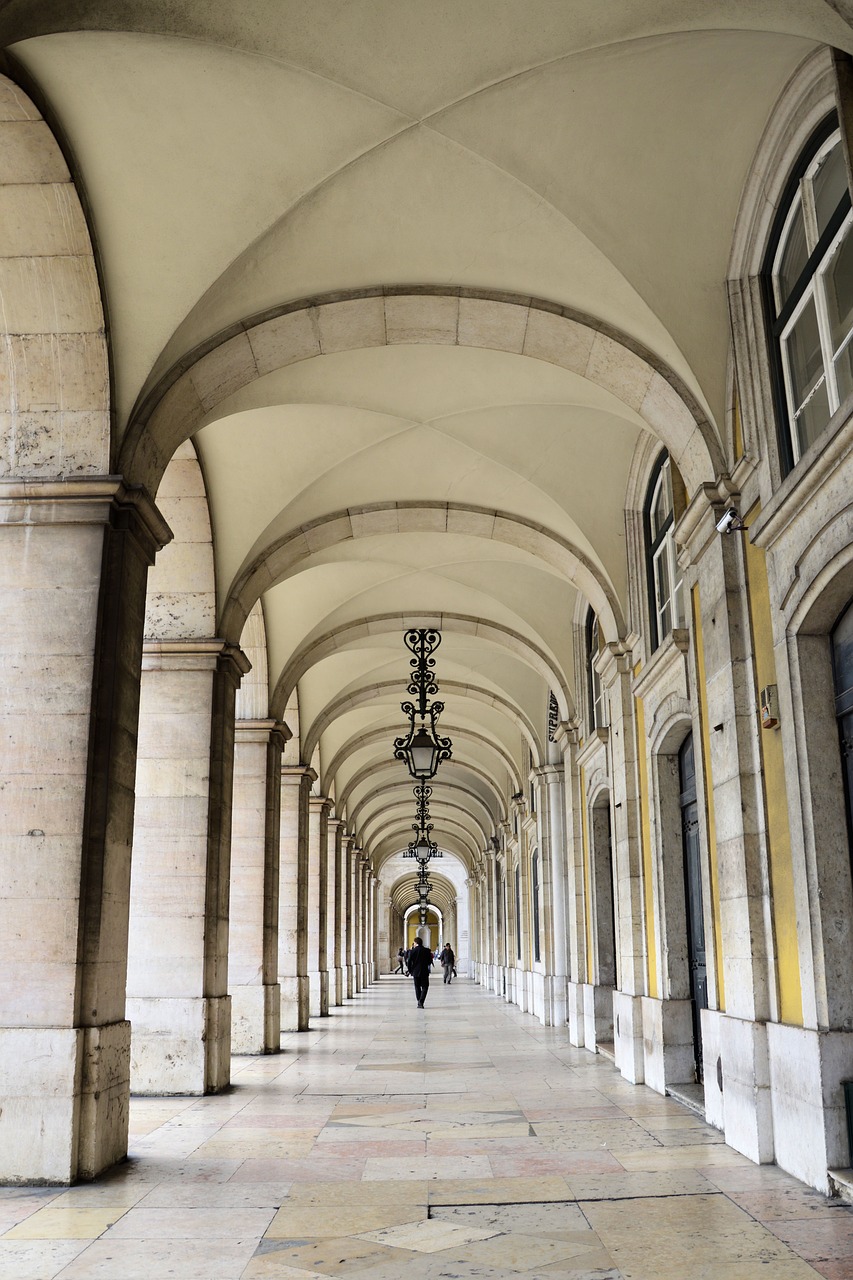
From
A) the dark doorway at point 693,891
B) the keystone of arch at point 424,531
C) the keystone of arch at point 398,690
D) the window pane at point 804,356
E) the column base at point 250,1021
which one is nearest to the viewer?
the window pane at point 804,356

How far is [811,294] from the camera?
20.5 feet

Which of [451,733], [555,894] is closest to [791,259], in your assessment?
[555,894]

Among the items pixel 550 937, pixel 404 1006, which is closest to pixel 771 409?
pixel 550 937

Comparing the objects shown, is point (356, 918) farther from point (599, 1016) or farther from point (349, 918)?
point (599, 1016)

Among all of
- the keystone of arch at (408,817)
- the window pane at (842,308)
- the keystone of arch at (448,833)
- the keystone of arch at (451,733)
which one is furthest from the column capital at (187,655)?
the keystone of arch at (448,833)

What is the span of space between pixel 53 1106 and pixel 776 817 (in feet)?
14.4

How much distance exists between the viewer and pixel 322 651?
15.6 metres

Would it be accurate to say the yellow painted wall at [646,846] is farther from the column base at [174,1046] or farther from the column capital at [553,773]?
the column capital at [553,773]

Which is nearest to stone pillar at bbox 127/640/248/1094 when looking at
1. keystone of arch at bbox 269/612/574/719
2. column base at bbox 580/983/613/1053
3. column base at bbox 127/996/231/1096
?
column base at bbox 127/996/231/1096

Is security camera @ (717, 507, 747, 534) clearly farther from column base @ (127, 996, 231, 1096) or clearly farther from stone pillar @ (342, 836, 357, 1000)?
stone pillar @ (342, 836, 357, 1000)

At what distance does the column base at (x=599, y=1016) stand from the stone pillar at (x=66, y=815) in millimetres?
7680

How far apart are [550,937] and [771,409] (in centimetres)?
1214

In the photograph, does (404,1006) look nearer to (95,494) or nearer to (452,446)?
(452,446)

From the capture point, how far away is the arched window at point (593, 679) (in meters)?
13.7
